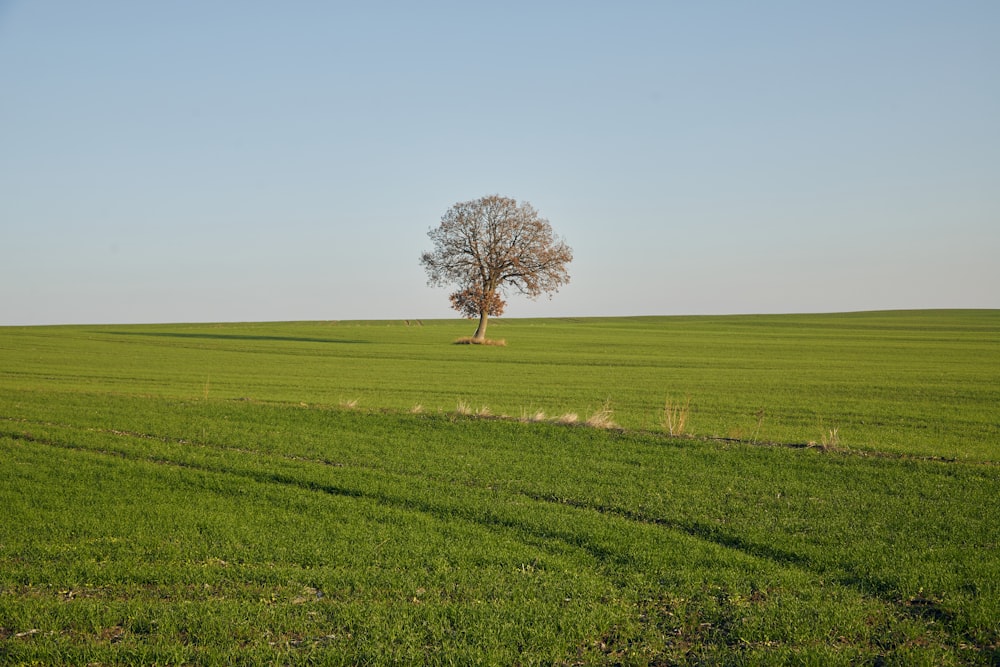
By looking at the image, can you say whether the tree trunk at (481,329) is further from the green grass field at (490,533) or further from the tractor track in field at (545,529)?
the tractor track in field at (545,529)

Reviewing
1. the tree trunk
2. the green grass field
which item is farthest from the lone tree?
the green grass field

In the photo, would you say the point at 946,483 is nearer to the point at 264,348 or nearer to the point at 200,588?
the point at 200,588

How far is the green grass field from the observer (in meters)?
8.29

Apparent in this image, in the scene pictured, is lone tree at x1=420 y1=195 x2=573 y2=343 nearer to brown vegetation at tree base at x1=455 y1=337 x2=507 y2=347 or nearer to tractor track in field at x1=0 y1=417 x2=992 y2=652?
brown vegetation at tree base at x1=455 y1=337 x2=507 y2=347

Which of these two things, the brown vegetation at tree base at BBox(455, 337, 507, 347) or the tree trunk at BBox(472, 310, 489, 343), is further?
the tree trunk at BBox(472, 310, 489, 343)

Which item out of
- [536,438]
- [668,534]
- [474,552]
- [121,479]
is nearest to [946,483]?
[668,534]

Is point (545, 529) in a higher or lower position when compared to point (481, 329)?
lower

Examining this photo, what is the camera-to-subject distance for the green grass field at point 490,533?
829cm

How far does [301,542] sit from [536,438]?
9544mm

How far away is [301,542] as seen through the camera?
11.6 m

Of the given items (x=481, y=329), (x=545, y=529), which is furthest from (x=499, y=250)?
(x=545, y=529)

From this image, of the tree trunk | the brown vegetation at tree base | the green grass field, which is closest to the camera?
the green grass field

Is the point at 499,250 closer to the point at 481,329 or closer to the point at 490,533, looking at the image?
the point at 481,329

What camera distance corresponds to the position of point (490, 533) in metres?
12.3
